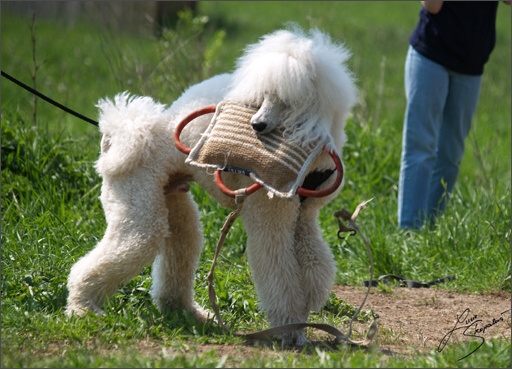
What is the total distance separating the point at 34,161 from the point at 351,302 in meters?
2.58

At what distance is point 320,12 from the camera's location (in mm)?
8516

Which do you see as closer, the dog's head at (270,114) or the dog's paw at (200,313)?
the dog's head at (270,114)

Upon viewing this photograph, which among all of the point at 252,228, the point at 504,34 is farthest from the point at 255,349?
the point at 504,34

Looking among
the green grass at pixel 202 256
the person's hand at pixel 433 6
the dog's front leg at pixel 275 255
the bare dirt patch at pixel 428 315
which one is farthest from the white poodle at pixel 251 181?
the person's hand at pixel 433 6

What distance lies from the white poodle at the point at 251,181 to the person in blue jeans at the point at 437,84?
80.0 inches

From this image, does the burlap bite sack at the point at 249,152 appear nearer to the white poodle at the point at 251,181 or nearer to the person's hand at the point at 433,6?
the white poodle at the point at 251,181

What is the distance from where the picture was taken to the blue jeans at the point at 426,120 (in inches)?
221

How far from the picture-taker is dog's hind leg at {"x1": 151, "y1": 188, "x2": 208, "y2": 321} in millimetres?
4062

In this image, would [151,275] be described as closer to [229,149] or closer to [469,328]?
[229,149]

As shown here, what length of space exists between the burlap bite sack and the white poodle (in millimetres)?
53

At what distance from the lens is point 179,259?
408cm

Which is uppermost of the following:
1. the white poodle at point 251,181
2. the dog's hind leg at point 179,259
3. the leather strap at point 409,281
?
the white poodle at point 251,181

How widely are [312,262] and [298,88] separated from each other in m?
0.85

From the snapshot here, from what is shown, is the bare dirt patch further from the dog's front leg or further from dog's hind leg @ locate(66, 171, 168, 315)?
dog's hind leg @ locate(66, 171, 168, 315)
